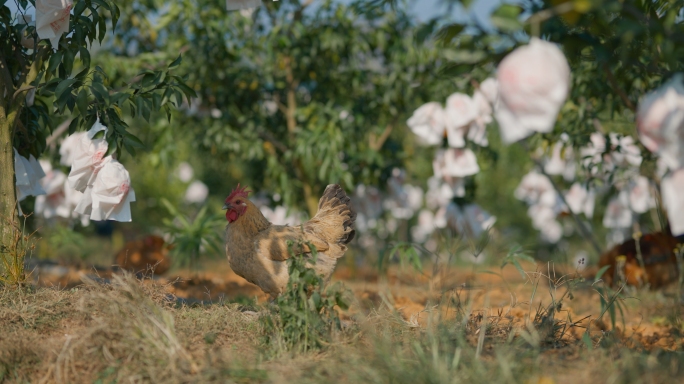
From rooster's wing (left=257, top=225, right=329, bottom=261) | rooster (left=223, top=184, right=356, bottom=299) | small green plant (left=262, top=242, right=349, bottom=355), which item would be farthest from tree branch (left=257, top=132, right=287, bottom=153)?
small green plant (left=262, top=242, right=349, bottom=355)

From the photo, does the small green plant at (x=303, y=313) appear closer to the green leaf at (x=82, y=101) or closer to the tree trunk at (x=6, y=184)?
the green leaf at (x=82, y=101)

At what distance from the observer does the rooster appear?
4297 mm

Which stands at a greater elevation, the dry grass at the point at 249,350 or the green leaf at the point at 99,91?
the green leaf at the point at 99,91

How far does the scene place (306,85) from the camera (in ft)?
23.2

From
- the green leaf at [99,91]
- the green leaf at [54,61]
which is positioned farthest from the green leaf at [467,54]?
the green leaf at [54,61]

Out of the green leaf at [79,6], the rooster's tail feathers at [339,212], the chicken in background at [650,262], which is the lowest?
the chicken in background at [650,262]

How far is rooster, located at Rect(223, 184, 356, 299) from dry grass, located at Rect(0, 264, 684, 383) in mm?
522

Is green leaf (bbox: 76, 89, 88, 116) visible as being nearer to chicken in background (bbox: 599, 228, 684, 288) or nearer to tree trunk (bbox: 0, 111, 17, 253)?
tree trunk (bbox: 0, 111, 17, 253)

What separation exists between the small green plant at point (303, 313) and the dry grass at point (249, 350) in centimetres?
7

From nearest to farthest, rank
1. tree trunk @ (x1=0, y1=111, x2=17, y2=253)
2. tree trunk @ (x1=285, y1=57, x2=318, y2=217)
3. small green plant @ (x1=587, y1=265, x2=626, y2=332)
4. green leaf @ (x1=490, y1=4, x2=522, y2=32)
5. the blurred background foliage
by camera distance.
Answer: green leaf @ (x1=490, y1=4, x2=522, y2=32) < small green plant @ (x1=587, y1=265, x2=626, y2=332) < tree trunk @ (x1=0, y1=111, x2=17, y2=253) < the blurred background foliage < tree trunk @ (x1=285, y1=57, x2=318, y2=217)

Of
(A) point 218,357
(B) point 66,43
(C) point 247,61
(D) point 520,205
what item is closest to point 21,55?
(B) point 66,43

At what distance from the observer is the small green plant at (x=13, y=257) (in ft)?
12.7

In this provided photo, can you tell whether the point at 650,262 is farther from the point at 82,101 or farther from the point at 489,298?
the point at 82,101

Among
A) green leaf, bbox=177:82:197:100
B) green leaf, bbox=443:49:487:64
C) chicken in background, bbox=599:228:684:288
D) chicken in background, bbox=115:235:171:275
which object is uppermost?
green leaf, bbox=443:49:487:64
